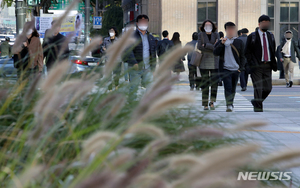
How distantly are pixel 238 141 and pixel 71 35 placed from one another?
3.58 ft

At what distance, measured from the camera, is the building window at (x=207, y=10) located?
24672 mm

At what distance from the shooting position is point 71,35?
2.65 m

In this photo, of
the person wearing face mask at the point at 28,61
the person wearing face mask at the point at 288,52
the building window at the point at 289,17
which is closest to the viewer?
the person wearing face mask at the point at 28,61

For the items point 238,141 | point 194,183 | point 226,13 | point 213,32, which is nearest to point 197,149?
point 238,141

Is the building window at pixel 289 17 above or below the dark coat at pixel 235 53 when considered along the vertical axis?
above

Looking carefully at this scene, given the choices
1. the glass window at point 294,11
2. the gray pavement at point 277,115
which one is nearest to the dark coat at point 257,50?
the gray pavement at point 277,115

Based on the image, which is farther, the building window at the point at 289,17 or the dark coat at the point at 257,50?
the building window at the point at 289,17

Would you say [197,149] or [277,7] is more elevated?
[277,7]

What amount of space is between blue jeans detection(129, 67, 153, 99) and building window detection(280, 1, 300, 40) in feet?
73.8

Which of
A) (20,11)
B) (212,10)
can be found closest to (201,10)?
(212,10)

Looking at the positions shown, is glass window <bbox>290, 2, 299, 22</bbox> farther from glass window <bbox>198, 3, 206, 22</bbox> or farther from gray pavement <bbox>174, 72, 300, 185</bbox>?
gray pavement <bbox>174, 72, 300, 185</bbox>

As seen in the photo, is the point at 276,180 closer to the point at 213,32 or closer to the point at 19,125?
the point at 19,125

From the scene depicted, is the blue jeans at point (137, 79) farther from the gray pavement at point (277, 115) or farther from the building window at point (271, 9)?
the building window at point (271, 9)

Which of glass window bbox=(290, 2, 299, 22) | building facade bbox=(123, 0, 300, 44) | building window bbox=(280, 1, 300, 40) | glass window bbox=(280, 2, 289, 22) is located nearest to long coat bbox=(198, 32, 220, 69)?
building facade bbox=(123, 0, 300, 44)
